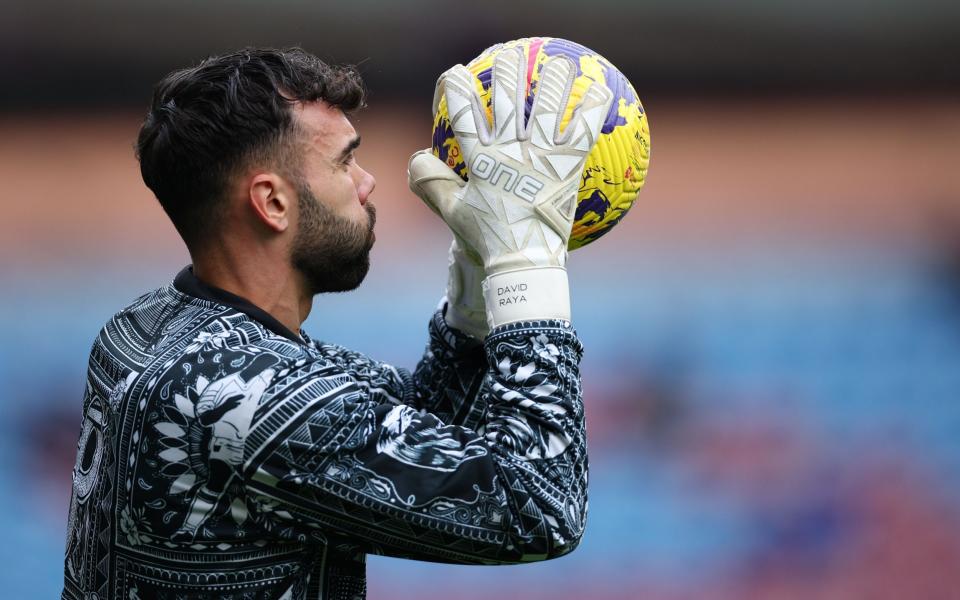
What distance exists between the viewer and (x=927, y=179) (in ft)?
14.7

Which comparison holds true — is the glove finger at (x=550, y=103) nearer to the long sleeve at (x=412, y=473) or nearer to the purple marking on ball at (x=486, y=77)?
the purple marking on ball at (x=486, y=77)

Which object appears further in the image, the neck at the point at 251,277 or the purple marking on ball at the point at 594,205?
the purple marking on ball at the point at 594,205

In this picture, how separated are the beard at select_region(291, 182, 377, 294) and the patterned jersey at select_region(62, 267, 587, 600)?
0.17m

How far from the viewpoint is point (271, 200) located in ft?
4.90

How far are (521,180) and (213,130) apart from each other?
0.44m

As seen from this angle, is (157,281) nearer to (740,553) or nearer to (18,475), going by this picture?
(18,475)

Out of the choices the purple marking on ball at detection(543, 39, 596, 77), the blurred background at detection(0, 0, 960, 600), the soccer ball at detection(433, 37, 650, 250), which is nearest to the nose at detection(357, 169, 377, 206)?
the soccer ball at detection(433, 37, 650, 250)

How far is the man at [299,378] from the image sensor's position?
1.28 metres

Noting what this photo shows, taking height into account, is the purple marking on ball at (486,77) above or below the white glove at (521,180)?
above

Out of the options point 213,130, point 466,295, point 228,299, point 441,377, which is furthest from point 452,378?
point 213,130

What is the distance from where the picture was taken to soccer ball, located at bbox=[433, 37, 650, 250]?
163cm

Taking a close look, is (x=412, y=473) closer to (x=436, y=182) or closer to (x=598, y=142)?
(x=436, y=182)

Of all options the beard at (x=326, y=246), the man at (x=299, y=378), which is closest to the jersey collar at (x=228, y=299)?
the man at (x=299, y=378)

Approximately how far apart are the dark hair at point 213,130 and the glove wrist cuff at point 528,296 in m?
0.36
